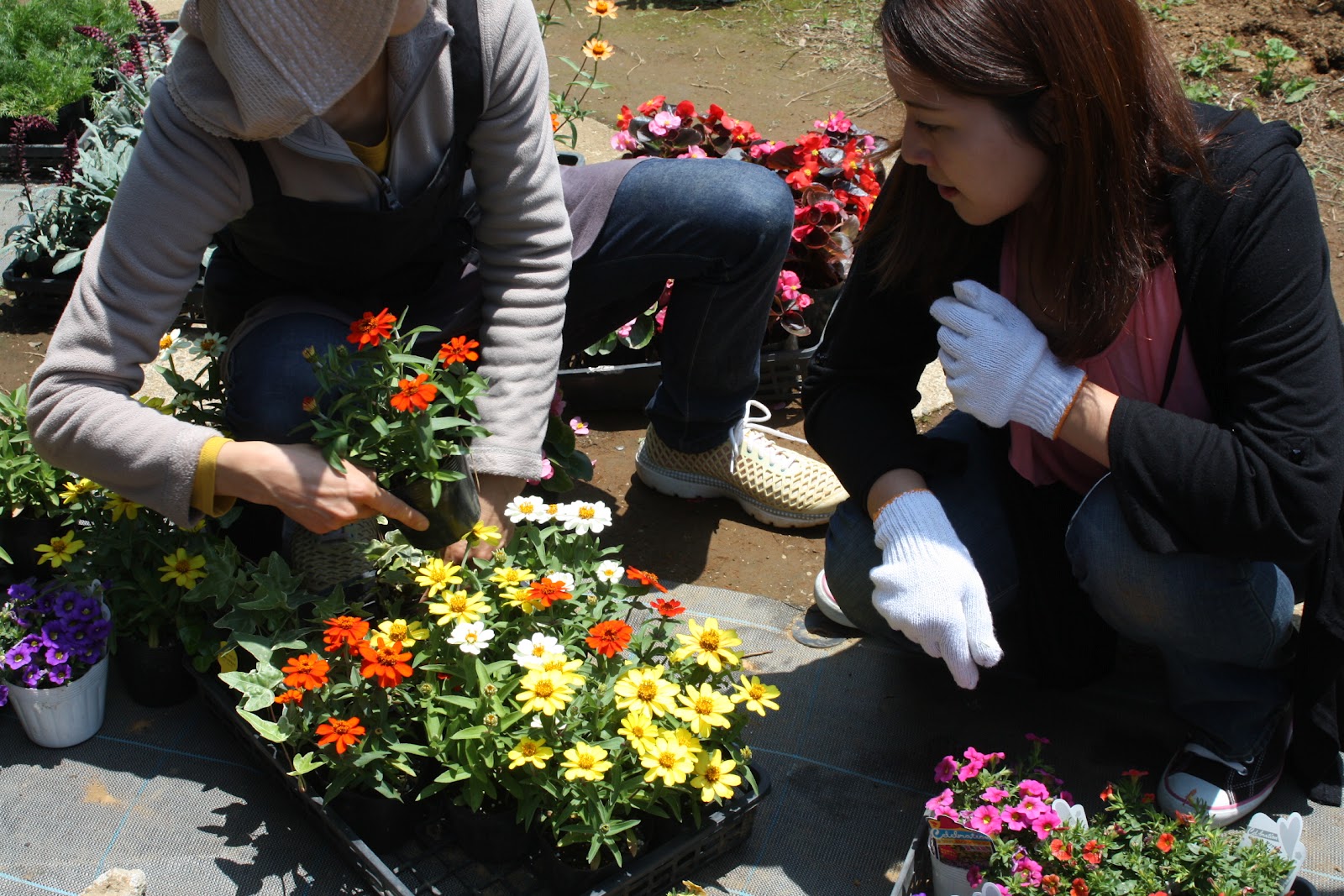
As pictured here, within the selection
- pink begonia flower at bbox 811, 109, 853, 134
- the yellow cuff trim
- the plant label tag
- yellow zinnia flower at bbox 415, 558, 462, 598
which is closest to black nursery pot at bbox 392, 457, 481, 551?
yellow zinnia flower at bbox 415, 558, 462, 598

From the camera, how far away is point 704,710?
1.58 m

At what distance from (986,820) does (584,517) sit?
0.74m

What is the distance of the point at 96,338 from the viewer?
169 cm

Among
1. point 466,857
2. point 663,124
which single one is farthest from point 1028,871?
point 663,124

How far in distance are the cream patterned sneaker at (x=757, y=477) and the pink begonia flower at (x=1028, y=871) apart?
111 centimetres

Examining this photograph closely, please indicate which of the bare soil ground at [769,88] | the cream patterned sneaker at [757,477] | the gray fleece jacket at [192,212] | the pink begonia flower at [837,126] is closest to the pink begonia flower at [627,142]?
the pink begonia flower at [837,126]

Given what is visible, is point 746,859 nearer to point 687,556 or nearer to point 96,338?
point 687,556

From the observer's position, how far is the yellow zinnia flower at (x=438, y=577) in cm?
173

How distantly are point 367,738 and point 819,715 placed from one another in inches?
31.2

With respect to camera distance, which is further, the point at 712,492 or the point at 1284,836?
the point at 712,492

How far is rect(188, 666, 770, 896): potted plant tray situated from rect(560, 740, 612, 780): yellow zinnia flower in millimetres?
192

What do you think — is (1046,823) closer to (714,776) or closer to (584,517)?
(714,776)

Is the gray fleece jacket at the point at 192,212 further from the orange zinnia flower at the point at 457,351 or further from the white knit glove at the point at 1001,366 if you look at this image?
the white knit glove at the point at 1001,366

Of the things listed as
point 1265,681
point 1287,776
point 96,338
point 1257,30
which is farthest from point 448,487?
point 1257,30
